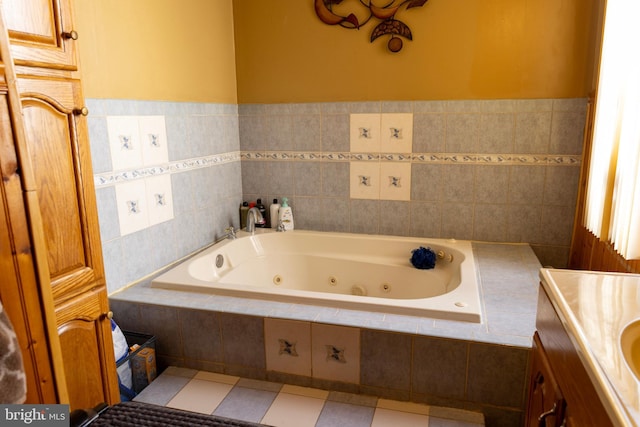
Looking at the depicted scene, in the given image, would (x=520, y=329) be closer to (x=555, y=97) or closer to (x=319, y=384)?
(x=319, y=384)

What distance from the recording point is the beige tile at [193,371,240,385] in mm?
1981

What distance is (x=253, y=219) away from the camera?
3082 mm

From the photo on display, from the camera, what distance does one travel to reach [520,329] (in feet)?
5.82

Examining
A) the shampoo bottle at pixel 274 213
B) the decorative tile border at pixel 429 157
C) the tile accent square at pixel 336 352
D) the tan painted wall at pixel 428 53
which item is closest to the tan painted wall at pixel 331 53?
the tan painted wall at pixel 428 53

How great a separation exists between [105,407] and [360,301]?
3.33 feet

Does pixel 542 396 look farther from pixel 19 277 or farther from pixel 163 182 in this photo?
pixel 163 182

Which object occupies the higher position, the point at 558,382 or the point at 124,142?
the point at 124,142

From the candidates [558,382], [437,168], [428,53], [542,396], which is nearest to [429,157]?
[437,168]

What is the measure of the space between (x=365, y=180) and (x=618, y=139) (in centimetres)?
142

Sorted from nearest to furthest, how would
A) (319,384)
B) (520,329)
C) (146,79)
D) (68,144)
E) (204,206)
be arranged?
1. (68,144)
2. (520,329)
3. (319,384)
4. (146,79)
5. (204,206)

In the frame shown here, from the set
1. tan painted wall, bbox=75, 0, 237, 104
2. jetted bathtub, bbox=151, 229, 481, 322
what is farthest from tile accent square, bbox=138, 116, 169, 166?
jetted bathtub, bbox=151, 229, 481, 322

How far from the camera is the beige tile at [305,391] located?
6.17 ft

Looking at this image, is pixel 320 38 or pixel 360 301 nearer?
pixel 360 301

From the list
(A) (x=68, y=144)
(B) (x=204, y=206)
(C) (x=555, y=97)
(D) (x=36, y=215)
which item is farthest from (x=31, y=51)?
(C) (x=555, y=97)
